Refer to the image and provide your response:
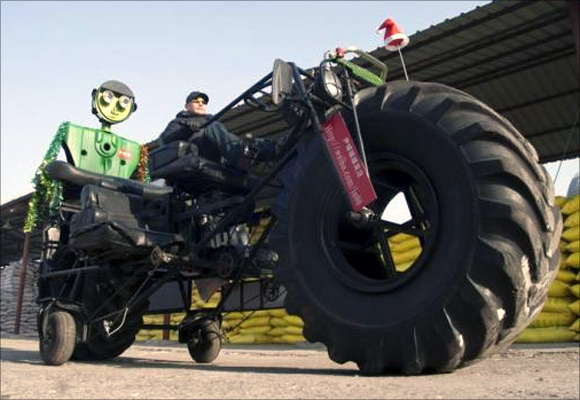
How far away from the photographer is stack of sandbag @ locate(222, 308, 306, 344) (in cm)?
1023

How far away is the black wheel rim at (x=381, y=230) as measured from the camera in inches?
98.0

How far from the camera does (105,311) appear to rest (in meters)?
4.90

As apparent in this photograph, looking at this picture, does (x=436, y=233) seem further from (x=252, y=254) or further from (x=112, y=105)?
(x=112, y=105)

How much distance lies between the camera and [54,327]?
452 centimetres

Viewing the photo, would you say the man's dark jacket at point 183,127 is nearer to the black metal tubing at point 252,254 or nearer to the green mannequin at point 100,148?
the black metal tubing at point 252,254

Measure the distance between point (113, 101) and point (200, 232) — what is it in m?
2.62

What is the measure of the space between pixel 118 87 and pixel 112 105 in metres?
0.23

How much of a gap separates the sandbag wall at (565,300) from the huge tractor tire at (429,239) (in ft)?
16.4

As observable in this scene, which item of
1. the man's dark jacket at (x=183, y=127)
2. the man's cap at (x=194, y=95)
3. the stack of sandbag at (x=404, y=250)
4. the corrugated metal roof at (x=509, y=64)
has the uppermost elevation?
the corrugated metal roof at (x=509, y=64)

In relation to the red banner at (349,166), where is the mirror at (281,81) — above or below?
above

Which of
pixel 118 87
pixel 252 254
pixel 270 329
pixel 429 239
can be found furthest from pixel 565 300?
pixel 118 87

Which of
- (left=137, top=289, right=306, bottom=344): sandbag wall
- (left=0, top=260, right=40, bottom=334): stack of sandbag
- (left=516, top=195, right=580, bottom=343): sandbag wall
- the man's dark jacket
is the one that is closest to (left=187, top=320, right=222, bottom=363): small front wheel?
the man's dark jacket

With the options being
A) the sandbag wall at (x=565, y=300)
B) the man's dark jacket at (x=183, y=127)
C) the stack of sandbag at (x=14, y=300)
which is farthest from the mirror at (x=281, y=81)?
the stack of sandbag at (x=14, y=300)

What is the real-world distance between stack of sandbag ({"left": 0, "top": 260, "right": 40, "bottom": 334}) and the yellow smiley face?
1733cm
